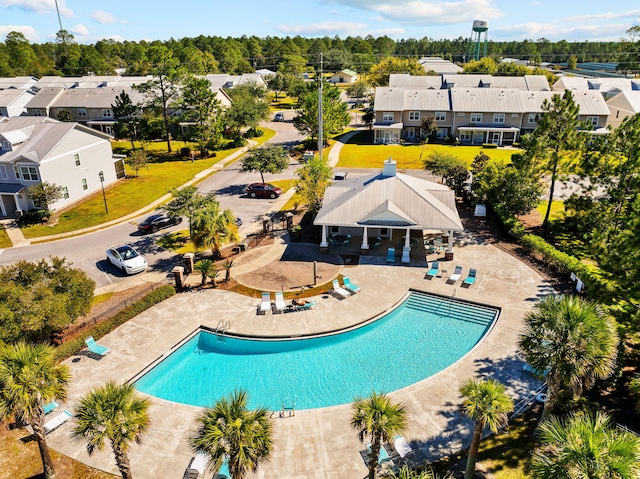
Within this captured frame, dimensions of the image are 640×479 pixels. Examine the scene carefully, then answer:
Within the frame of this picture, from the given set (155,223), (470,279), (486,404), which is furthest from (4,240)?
(486,404)

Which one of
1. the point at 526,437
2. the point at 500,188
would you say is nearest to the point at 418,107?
the point at 500,188

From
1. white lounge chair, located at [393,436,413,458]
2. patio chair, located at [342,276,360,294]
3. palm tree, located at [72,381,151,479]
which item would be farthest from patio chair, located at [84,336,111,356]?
white lounge chair, located at [393,436,413,458]

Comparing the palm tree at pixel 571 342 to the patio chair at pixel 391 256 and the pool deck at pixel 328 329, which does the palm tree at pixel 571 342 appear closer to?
the pool deck at pixel 328 329

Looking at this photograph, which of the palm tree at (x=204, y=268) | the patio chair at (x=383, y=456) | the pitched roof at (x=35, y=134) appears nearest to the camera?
the patio chair at (x=383, y=456)

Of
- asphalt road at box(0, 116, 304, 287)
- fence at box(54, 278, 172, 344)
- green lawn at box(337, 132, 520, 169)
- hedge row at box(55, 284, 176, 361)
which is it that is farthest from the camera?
green lawn at box(337, 132, 520, 169)

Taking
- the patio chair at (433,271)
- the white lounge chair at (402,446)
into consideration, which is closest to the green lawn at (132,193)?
the patio chair at (433,271)

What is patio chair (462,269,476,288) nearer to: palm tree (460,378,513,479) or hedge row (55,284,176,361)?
palm tree (460,378,513,479)
